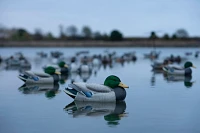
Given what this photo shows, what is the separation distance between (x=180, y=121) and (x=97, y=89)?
3.07 metres

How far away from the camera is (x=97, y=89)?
452 inches

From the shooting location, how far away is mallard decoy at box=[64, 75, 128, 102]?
1149 centimetres

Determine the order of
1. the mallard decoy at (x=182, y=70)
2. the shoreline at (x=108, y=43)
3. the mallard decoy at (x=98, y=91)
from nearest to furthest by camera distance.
Answer: the mallard decoy at (x=98, y=91) < the mallard decoy at (x=182, y=70) < the shoreline at (x=108, y=43)

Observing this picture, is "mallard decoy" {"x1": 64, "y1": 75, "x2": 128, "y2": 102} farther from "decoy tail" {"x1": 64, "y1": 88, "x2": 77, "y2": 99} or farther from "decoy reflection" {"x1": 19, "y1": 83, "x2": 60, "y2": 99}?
"decoy reflection" {"x1": 19, "y1": 83, "x2": 60, "y2": 99}

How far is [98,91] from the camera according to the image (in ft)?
37.9

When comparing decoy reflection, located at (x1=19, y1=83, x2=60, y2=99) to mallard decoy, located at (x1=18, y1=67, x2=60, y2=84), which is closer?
decoy reflection, located at (x1=19, y1=83, x2=60, y2=99)

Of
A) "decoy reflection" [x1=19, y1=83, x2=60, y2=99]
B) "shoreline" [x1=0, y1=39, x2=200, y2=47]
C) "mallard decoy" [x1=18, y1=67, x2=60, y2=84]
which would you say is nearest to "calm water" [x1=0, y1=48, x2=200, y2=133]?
"decoy reflection" [x1=19, y1=83, x2=60, y2=99]

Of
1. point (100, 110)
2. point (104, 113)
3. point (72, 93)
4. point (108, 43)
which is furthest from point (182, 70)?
point (108, 43)

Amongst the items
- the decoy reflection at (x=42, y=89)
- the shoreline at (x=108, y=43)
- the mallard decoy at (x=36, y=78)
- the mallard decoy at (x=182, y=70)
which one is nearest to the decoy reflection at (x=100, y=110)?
the decoy reflection at (x=42, y=89)

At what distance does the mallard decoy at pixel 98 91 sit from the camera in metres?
11.5

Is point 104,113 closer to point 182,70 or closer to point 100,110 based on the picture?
point 100,110

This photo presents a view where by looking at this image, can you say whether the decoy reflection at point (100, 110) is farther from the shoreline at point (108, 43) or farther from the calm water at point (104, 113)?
the shoreline at point (108, 43)

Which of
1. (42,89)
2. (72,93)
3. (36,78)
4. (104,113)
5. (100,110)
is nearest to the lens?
(104,113)

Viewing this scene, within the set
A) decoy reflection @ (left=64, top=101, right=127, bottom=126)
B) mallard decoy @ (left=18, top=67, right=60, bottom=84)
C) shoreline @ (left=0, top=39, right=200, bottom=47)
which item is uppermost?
mallard decoy @ (left=18, top=67, right=60, bottom=84)
